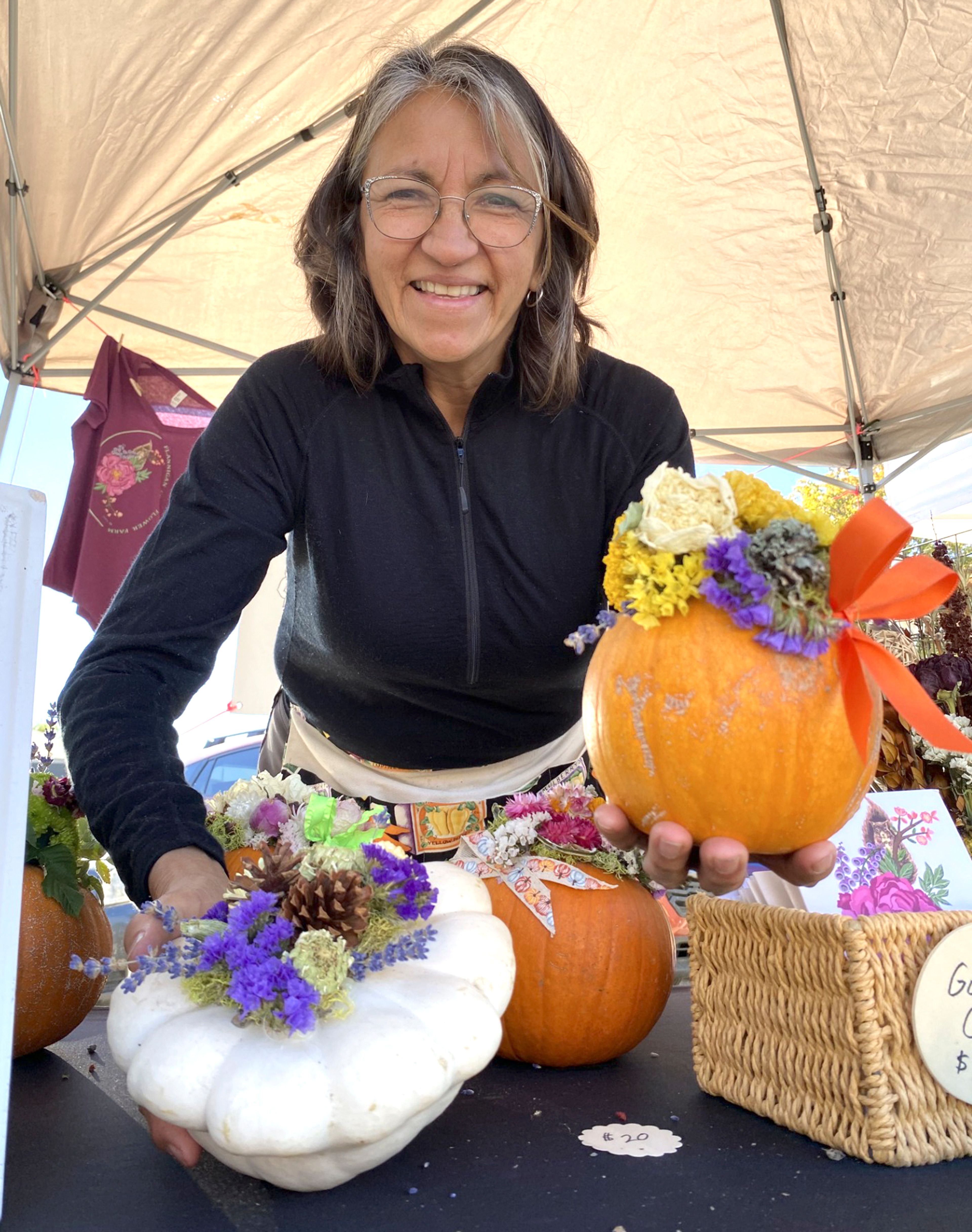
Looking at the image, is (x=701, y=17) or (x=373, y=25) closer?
(x=373, y=25)

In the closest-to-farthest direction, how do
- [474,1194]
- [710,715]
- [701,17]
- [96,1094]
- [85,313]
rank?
[474,1194], [710,715], [96,1094], [701,17], [85,313]

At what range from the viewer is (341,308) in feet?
5.71

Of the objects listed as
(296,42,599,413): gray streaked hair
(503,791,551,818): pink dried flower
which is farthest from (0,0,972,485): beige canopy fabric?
(503,791,551,818): pink dried flower

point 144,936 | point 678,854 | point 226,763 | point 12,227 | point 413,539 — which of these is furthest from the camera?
point 226,763

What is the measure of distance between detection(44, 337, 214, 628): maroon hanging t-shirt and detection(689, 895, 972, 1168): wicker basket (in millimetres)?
3308

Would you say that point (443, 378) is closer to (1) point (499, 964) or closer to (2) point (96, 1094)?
(1) point (499, 964)

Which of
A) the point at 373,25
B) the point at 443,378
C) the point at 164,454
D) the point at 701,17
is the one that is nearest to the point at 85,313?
the point at 164,454

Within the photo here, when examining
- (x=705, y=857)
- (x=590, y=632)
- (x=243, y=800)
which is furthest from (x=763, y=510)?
(x=243, y=800)

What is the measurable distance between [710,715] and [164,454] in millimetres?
3475

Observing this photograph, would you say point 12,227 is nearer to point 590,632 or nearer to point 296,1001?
point 590,632

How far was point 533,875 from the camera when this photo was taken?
159 cm

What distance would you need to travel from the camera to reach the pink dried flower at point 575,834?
1593 mm

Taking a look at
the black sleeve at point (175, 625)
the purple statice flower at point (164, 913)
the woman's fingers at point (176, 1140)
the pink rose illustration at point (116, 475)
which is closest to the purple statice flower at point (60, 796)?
the black sleeve at point (175, 625)

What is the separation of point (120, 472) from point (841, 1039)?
3.62m
